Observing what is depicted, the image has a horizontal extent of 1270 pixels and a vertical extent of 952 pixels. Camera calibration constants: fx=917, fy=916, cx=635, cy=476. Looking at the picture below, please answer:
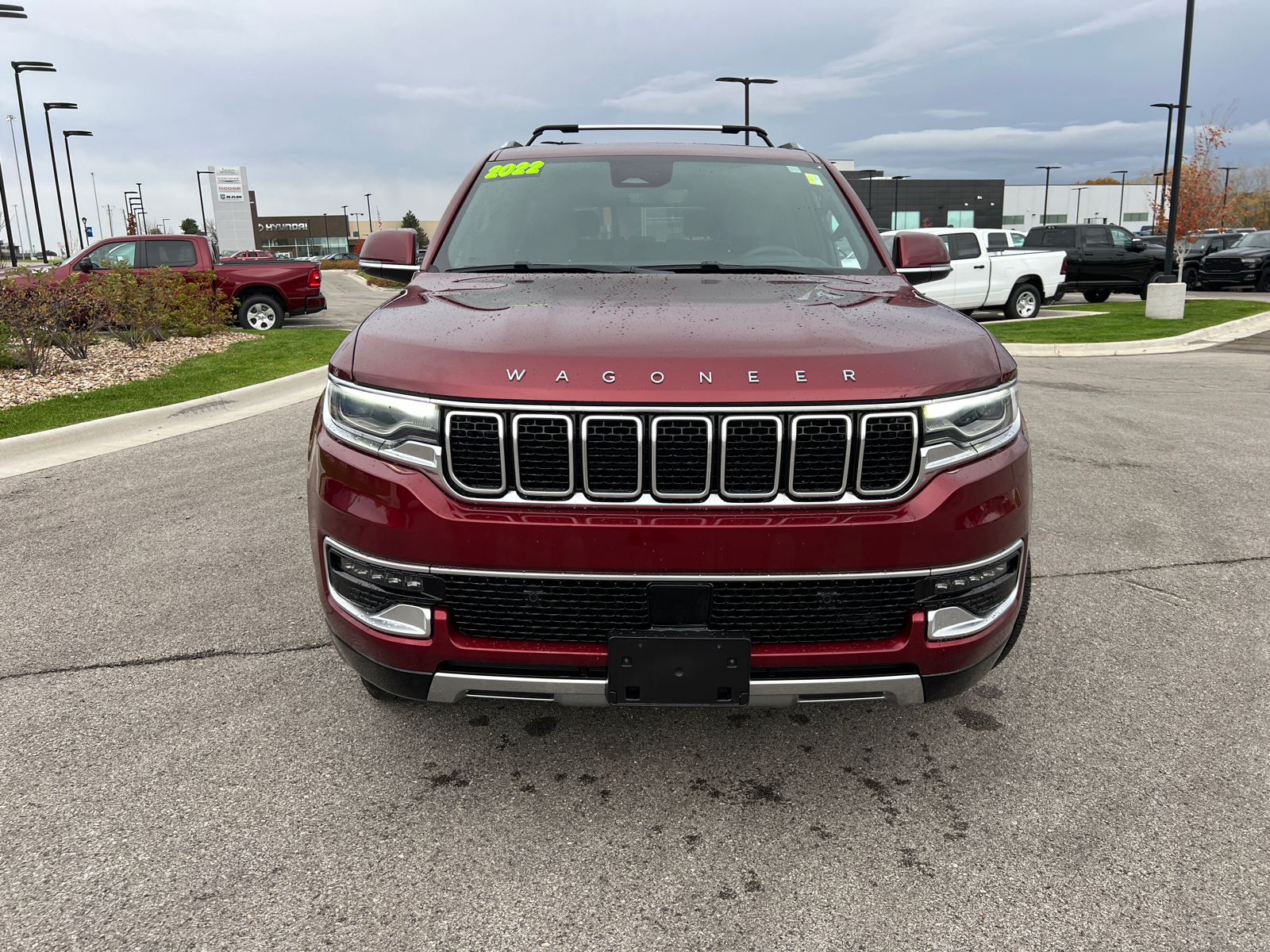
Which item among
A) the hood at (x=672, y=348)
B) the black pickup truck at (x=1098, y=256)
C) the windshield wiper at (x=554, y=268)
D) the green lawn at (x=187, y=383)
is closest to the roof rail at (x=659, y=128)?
the windshield wiper at (x=554, y=268)

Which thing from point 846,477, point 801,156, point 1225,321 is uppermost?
point 801,156

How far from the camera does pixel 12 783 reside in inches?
109

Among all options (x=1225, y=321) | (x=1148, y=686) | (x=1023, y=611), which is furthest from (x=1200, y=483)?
(x=1225, y=321)

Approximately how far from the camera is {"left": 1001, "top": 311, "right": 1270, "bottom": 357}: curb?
13.7 m

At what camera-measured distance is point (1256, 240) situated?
91.7 ft

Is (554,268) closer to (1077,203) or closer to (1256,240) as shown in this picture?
(1256,240)

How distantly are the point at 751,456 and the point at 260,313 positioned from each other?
1806 centimetres

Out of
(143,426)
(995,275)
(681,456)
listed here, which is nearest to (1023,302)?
(995,275)

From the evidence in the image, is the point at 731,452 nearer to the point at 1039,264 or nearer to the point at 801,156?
the point at 801,156

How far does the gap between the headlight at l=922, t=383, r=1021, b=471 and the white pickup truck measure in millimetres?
15553

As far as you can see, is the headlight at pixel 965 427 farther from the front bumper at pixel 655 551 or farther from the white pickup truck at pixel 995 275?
the white pickup truck at pixel 995 275

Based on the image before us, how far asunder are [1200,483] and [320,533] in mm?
5917

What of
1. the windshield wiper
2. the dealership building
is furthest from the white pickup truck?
the dealership building

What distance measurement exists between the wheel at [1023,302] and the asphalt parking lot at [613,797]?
15.8 m
